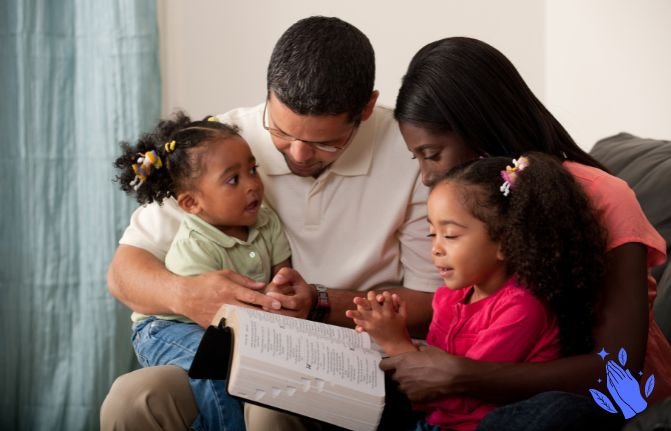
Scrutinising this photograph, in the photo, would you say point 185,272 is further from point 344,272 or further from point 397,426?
point 397,426

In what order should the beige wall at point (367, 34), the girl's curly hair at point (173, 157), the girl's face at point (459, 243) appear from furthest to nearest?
the beige wall at point (367, 34)
the girl's curly hair at point (173, 157)
the girl's face at point (459, 243)

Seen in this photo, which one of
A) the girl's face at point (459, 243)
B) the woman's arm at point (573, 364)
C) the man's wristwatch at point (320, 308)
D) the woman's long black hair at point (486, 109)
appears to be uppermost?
the woman's long black hair at point (486, 109)

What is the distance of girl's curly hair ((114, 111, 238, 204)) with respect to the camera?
201 cm

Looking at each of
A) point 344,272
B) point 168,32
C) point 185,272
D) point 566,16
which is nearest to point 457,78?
point 344,272

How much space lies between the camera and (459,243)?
1.59 meters

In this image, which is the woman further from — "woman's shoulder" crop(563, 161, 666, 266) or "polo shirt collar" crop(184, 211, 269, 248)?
"polo shirt collar" crop(184, 211, 269, 248)

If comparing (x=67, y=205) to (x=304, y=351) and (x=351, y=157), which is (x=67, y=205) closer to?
(x=351, y=157)

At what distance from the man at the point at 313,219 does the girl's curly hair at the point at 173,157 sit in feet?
0.24

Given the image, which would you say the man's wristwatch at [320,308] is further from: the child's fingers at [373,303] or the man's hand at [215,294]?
the child's fingers at [373,303]

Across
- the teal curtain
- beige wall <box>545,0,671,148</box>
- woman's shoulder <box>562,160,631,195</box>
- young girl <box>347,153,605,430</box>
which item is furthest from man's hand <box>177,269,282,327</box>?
beige wall <box>545,0,671,148</box>

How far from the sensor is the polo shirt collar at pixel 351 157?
2070 mm

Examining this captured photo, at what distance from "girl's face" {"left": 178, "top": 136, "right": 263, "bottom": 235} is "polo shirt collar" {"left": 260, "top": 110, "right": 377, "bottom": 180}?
98mm

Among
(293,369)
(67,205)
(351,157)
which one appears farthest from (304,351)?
(67,205)

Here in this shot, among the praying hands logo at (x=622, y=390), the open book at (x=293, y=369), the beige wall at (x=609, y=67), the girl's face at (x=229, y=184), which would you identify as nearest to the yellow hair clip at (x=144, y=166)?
the girl's face at (x=229, y=184)
